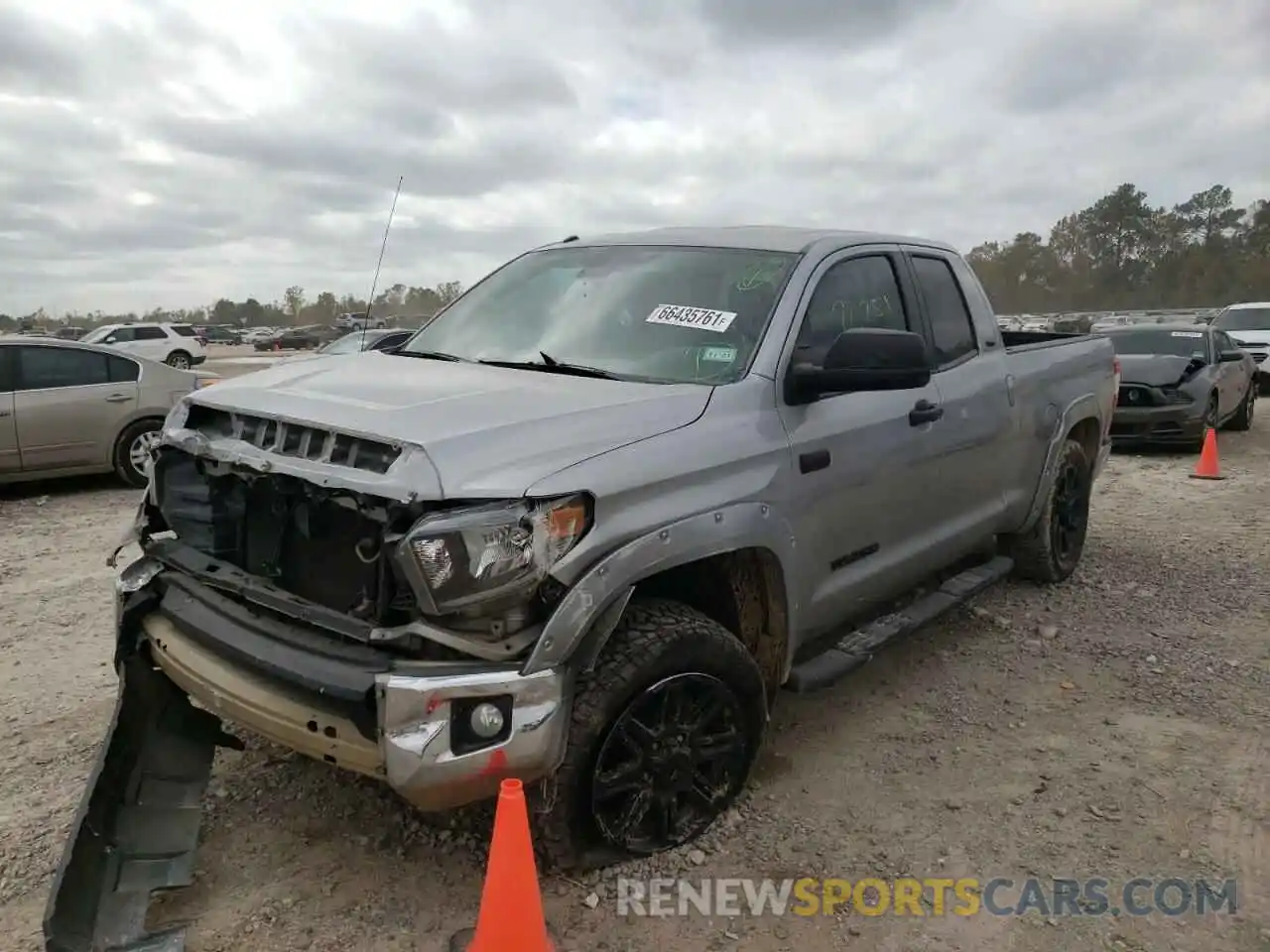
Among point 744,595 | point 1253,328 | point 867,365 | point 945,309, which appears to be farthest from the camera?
point 1253,328

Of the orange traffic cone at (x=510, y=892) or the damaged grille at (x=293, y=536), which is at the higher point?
the damaged grille at (x=293, y=536)

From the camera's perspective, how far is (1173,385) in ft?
36.1

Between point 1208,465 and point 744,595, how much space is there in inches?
328

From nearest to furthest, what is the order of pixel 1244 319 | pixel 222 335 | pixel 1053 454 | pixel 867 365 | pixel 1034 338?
pixel 867 365, pixel 1053 454, pixel 1034 338, pixel 1244 319, pixel 222 335

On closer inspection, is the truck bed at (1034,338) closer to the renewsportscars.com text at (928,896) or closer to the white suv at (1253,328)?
the renewsportscars.com text at (928,896)

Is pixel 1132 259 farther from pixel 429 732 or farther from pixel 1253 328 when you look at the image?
pixel 429 732

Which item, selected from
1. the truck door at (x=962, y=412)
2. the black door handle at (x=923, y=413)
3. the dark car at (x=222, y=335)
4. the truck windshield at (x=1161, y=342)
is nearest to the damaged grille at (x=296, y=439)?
the black door handle at (x=923, y=413)

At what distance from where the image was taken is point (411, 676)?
7.61 feet

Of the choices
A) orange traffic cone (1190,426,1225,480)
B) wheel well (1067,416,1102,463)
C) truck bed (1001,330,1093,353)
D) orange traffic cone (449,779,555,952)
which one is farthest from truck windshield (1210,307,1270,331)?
orange traffic cone (449,779,555,952)

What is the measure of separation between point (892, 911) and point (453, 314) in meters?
2.83

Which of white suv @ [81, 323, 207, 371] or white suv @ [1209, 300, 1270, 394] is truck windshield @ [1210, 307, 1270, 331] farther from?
white suv @ [81, 323, 207, 371]

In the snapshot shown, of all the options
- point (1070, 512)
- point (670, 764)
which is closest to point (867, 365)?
point (670, 764)

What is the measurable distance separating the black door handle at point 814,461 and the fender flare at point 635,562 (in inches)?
8.7

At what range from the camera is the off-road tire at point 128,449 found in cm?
861
